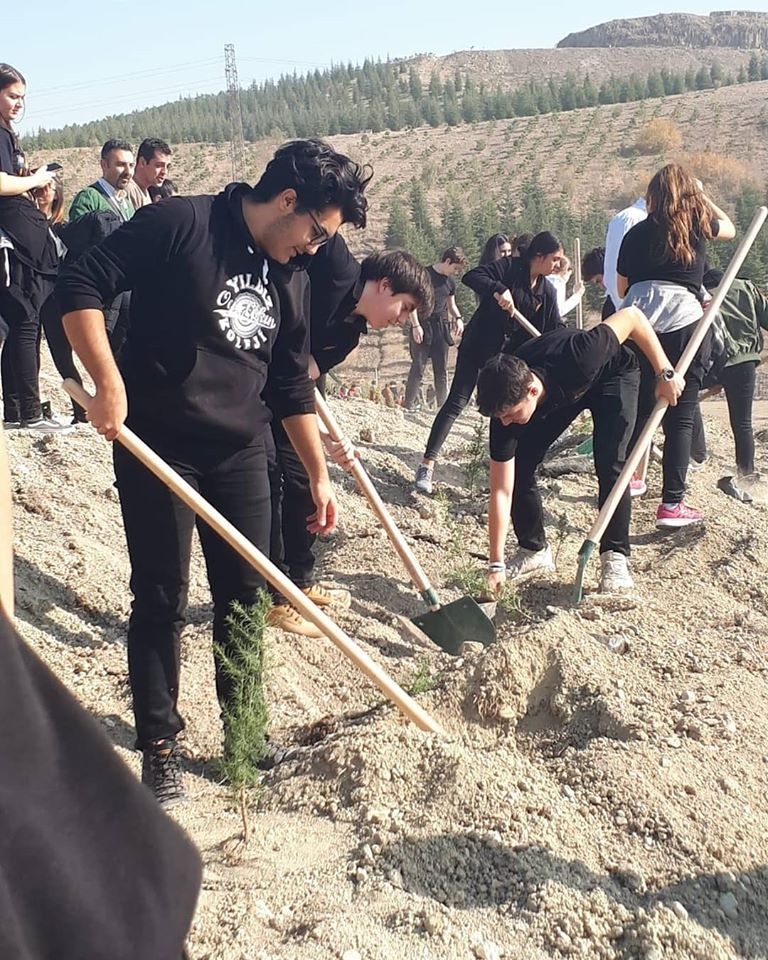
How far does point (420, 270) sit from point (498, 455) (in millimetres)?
986

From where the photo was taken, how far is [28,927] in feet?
2.65

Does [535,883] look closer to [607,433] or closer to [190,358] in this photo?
[190,358]

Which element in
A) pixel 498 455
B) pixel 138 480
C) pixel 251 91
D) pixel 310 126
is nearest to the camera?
pixel 138 480

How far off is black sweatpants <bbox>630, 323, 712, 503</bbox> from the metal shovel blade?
1.74m

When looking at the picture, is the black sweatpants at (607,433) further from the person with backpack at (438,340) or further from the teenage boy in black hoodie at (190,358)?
the person with backpack at (438,340)

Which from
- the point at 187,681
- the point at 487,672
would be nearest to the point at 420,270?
the point at 487,672

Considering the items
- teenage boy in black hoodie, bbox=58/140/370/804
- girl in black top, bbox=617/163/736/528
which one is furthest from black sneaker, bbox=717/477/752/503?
teenage boy in black hoodie, bbox=58/140/370/804

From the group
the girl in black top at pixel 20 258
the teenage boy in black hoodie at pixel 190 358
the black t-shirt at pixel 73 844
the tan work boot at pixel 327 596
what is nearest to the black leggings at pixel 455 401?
the tan work boot at pixel 327 596

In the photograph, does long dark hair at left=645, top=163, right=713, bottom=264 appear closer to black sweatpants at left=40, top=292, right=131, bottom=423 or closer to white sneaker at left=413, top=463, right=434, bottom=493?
white sneaker at left=413, top=463, right=434, bottom=493

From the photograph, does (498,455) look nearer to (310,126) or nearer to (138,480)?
(138,480)

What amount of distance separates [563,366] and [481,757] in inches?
79.0

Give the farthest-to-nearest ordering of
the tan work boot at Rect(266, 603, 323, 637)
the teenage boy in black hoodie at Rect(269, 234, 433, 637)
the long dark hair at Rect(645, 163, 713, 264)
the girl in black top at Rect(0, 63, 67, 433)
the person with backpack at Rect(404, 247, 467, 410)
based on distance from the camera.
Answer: the person with backpack at Rect(404, 247, 467, 410) < the girl in black top at Rect(0, 63, 67, 433) < the long dark hair at Rect(645, 163, 713, 264) < the tan work boot at Rect(266, 603, 323, 637) < the teenage boy in black hoodie at Rect(269, 234, 433, 637)

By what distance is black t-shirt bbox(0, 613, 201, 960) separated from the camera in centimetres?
81

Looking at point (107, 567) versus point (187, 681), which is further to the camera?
point (107, 567)
